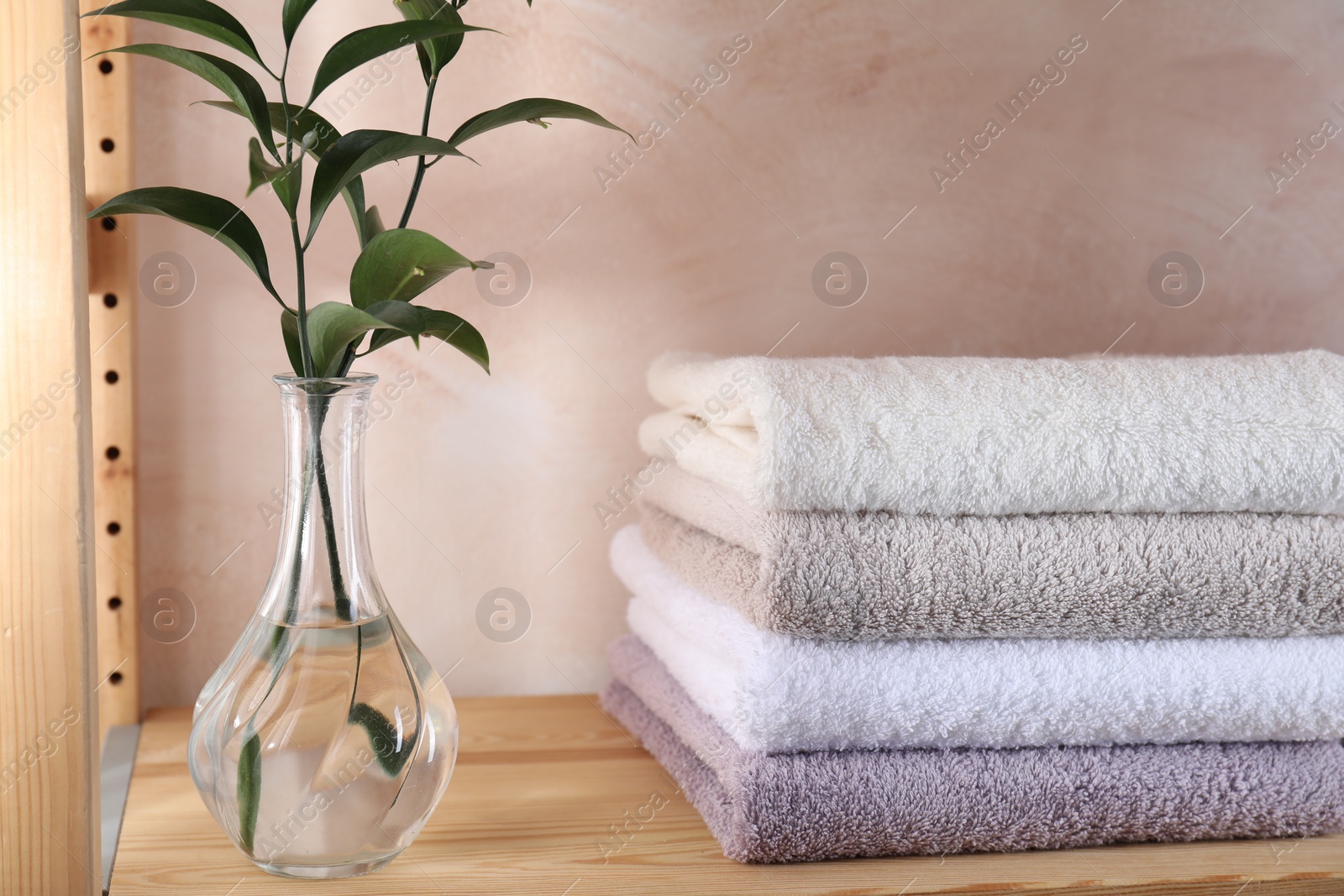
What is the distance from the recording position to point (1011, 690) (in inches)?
20.7

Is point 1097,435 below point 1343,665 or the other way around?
the other way around

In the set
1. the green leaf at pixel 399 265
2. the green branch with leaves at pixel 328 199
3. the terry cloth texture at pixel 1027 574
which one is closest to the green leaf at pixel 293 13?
the green branch with leaves at pixel 328 199

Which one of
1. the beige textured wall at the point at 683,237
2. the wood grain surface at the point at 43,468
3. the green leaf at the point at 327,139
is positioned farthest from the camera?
the beige textured wall at the point at 683,237

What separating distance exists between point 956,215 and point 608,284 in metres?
0.28

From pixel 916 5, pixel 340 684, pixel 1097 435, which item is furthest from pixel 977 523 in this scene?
pixel 916 5

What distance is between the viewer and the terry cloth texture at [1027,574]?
19.9 inches

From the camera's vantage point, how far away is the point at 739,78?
75 centimetres

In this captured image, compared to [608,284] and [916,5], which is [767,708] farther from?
[916,5]

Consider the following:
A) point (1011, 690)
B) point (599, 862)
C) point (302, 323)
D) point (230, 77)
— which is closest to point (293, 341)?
point (302, 323)

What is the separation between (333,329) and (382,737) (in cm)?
20

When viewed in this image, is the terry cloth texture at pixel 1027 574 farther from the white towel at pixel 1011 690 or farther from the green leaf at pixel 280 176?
the green leaf at pixel 280 176

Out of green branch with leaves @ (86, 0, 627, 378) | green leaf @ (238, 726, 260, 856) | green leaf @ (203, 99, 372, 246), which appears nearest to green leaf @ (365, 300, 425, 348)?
green branch with leaves @ (86, 0, 627, 378)

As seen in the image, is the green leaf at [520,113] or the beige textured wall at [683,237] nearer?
the green leaf at [520,113]

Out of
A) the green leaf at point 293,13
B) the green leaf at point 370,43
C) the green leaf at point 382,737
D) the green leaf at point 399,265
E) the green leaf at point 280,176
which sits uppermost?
the green leaf at point 293,13
